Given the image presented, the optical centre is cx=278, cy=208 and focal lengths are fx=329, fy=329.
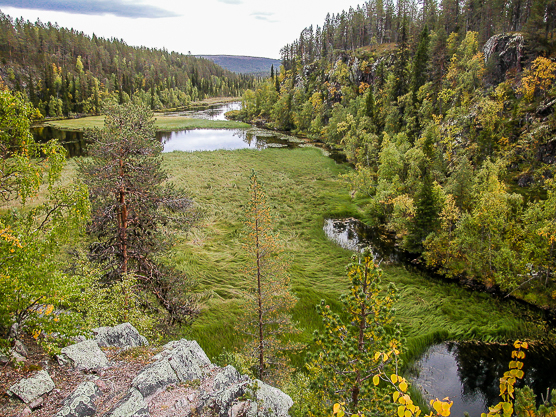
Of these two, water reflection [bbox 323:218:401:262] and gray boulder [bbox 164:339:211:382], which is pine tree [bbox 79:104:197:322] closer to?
gray boulder [bbox 164:339:211:382]

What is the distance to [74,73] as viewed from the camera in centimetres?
14225

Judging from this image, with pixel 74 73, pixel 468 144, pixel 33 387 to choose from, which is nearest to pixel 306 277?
pixel 33 387

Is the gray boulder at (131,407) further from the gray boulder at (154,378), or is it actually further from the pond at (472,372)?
the pond at (472,372)

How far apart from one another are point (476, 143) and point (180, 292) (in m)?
35.8

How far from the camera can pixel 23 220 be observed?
7.95 metres

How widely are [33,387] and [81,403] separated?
3.78ft

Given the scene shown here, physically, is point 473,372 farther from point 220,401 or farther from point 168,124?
point 168,124

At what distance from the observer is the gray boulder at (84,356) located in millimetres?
8501

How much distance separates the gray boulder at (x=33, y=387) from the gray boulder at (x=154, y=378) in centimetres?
182

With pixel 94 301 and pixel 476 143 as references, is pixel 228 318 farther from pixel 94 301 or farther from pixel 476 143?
pixel 476 143

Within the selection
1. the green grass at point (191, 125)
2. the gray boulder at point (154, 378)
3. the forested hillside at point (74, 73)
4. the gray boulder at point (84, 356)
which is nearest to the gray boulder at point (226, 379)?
the gray boulder at point (154, 378)

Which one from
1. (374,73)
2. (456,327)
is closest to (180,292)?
(456,327)

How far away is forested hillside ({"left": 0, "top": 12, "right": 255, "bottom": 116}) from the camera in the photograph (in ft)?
390

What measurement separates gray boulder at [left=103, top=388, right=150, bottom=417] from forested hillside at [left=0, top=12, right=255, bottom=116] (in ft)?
375
